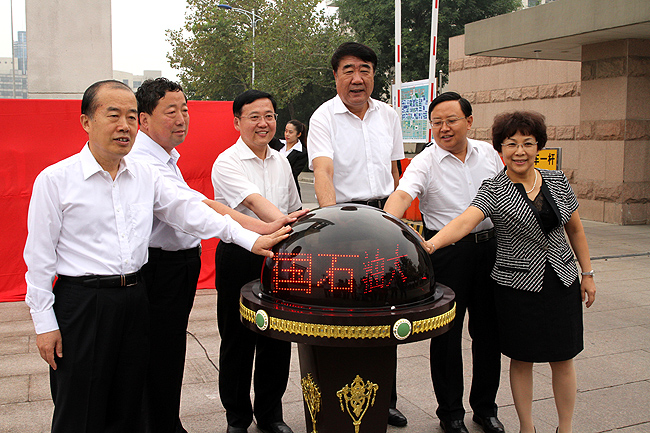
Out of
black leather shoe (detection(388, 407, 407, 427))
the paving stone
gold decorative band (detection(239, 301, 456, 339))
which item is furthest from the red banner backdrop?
gold decorative band (detection(239, 301, 456, 339))

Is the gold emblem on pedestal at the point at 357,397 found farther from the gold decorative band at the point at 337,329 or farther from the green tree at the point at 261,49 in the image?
the green tree at the point at 261,49

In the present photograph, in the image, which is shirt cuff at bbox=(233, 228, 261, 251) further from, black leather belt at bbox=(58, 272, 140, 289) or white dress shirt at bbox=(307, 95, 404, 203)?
white dress shirt at bbox=(307, 95, 404, 203)

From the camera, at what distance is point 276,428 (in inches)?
141

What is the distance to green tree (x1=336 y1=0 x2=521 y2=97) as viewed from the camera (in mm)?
29500

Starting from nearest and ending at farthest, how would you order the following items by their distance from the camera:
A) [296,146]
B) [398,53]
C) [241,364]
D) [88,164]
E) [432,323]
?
[432,323] < [88,164] < [241,364] < [296,146] < [398,53]

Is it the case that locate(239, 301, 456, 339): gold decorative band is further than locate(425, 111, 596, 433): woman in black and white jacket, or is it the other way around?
locate(425, 111, 596, 433): woman in black and white jacket

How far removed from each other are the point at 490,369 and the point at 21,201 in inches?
210

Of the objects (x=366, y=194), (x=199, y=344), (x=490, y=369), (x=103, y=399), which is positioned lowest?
(x=199, y=344)

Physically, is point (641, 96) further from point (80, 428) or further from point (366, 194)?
point (80, 428)

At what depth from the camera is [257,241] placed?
2.75m

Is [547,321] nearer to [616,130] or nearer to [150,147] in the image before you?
[150,147]

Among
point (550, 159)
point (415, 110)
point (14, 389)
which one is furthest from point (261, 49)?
point (14, 389)

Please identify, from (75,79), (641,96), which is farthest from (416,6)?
(75,79)

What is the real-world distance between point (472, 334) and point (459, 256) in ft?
1.84
